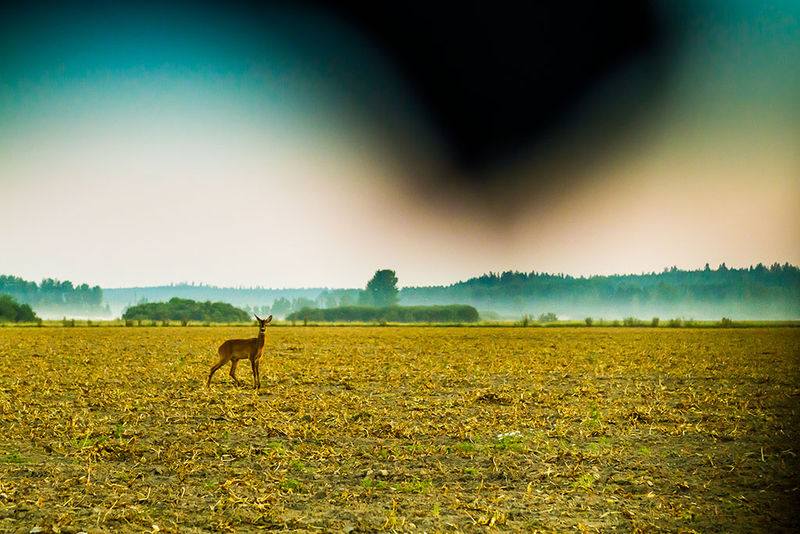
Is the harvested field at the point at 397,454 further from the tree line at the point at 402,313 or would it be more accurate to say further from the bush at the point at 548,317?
the tree line at the point at 402,313

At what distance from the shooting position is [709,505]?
749cm

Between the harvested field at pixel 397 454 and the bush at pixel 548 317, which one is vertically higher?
the bush at pixel 548 317

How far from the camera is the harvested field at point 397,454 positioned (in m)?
7.10

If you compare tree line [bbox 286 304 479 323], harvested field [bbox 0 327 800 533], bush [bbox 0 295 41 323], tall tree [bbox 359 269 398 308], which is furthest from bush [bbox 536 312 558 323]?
bush [bbox 0 295 41 323]

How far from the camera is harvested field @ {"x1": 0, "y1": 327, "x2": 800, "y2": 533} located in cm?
710

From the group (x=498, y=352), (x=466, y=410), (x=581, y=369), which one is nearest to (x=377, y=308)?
(x=498, y=352)

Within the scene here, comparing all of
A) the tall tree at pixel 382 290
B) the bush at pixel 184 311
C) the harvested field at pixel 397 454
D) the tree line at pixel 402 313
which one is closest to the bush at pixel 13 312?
the bush at pixel 184 311

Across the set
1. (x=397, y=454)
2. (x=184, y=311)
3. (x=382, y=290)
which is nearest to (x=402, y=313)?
(x=382, y=290)

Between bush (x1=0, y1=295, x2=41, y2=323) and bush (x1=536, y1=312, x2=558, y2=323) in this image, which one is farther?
bush (x1=0, y1=295, x2=41, y2=323)

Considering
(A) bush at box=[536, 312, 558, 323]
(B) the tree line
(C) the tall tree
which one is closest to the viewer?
(A) bush at box=[536, 312, 558, 323]

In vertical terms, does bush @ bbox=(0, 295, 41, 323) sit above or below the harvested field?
above

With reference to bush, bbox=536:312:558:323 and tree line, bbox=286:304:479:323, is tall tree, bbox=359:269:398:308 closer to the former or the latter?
tree line, bbox=286:304:479:323

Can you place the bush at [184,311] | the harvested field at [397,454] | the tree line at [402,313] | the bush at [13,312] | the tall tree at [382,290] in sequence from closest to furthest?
the harvested field at [397,454] < the bush at [13,312] < the tree line at [402,313] < the bush at [184,311] < the tall tree at [382,290]

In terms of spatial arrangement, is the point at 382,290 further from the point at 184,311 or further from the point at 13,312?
the point at 13,312
